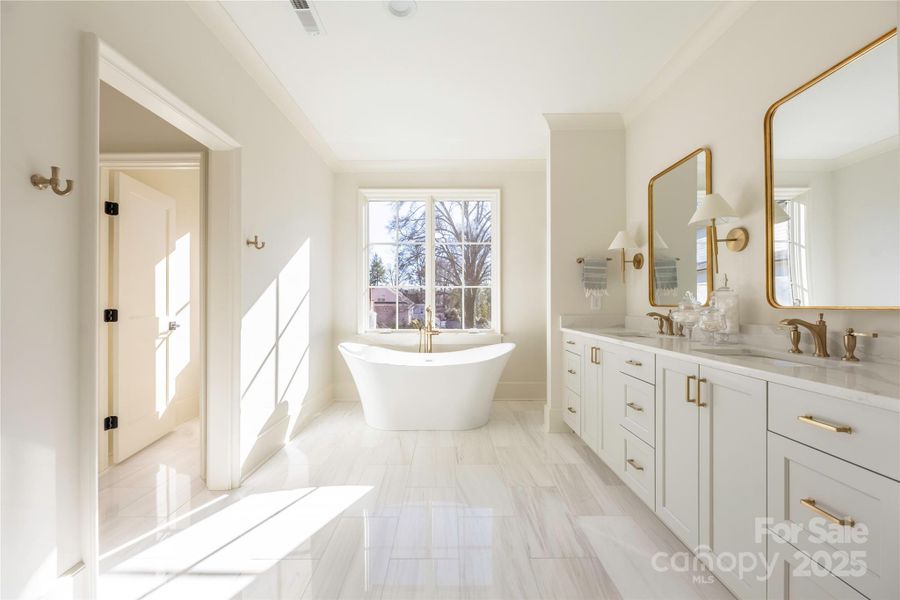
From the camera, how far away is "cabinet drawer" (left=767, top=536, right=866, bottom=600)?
958mm

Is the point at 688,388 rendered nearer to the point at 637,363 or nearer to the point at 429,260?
the point at 637,363

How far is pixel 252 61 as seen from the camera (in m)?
2.40

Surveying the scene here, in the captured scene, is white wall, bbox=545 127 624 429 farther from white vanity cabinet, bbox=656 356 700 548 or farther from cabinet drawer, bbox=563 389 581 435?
white vanity cabinet, bbox=656 356 700 548

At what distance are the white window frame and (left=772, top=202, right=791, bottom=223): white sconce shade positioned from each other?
106 inches

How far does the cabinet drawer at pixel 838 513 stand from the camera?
2.82ft

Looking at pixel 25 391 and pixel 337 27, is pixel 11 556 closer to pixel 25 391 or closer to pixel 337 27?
pixel 25 391

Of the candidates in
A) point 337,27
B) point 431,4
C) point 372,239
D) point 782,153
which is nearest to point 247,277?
point 337,27

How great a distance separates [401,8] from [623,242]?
2165 mm

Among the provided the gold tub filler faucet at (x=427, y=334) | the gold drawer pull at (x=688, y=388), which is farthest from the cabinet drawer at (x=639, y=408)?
the gold tub filler faucet at (x=427, y=334)

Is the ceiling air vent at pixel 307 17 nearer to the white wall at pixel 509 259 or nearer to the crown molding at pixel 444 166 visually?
the crown molding at pixel 444 166

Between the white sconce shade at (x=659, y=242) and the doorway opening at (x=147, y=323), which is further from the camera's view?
the white sconce shade at (x=659, y=242)

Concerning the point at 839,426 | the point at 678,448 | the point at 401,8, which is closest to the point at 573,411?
the point at 678,448

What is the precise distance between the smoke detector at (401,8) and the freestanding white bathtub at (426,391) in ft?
7.63

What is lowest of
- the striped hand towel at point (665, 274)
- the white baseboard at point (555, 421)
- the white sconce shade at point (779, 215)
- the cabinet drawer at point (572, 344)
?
the white baseboard at point (555, 421)
